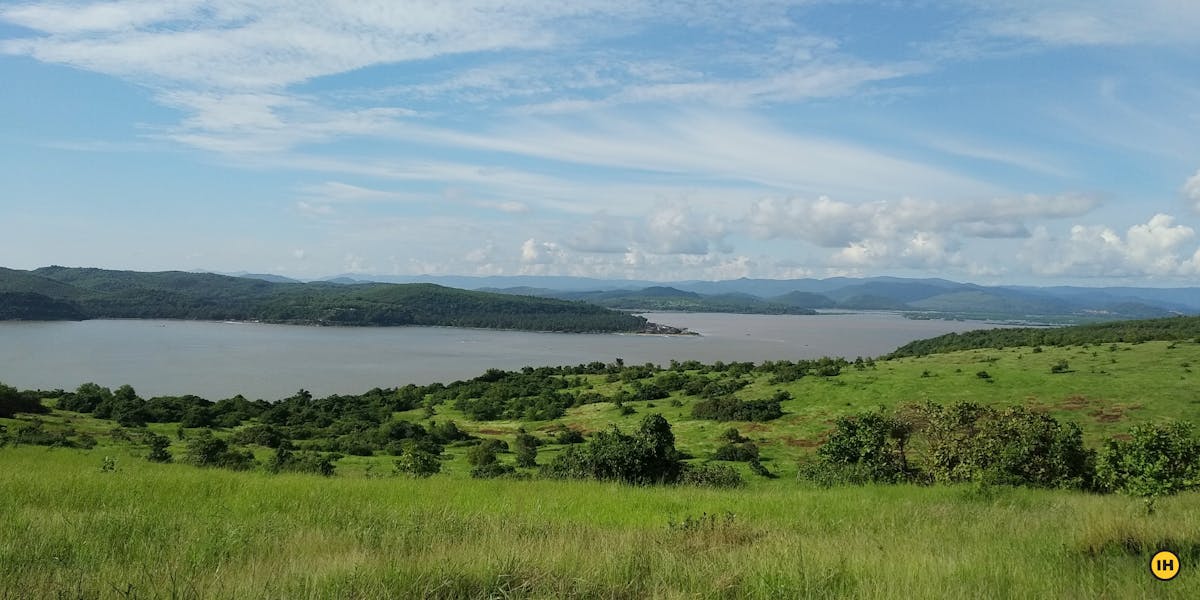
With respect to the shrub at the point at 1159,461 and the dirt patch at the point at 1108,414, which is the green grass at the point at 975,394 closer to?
the dirt patch at the point at 1108,414

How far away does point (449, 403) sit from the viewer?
75000 millimetres

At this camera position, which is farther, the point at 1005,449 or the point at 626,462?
the point at 1005,449

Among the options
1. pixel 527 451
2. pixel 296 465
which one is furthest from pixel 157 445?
pixel 527 451

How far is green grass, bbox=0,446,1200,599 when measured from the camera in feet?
14.1

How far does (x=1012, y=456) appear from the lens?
849 inches

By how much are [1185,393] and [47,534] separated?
175 feet

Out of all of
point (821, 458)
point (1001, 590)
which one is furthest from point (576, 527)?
point (821, 458)

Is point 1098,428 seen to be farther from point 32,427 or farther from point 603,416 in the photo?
point 32,427

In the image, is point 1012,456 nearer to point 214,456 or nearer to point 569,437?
point 214,456

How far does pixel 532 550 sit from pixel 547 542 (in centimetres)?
49

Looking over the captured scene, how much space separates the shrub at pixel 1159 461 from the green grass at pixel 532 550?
8975mm

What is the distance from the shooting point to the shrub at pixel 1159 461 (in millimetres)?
16188

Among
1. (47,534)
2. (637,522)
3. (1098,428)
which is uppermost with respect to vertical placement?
(47,534)

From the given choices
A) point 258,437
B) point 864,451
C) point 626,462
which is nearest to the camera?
point 626,462
